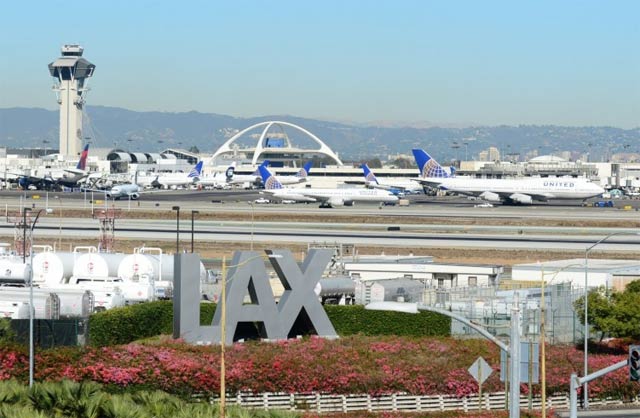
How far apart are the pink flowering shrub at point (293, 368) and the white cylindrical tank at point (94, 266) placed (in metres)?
19.3

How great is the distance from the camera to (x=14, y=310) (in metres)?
55.8

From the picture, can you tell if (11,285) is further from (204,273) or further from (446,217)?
(446,217)

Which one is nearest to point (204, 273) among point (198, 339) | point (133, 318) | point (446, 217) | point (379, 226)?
point (133, 318)

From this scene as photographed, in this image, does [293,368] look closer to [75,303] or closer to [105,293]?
[75,303]

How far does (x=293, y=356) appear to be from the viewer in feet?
160

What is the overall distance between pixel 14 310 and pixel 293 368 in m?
15.2

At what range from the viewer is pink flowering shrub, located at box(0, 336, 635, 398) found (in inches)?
1806

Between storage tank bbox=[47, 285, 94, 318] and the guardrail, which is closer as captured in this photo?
the guardrail

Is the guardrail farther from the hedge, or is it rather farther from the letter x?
the hedge

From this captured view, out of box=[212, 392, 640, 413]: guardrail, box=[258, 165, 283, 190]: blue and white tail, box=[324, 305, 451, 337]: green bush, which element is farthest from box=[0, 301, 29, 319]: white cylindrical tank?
→ box=[258, 165, 283, 190]: blue and white tail

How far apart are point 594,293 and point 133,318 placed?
2253cm

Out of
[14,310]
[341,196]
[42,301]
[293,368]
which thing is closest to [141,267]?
[42,301]

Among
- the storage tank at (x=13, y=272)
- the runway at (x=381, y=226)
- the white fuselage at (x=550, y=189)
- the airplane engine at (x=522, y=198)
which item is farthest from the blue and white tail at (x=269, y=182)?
the storage tank at (x=13, y=272)

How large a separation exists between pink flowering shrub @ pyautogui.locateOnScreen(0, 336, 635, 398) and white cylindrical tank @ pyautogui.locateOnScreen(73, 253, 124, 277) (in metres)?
19.3
